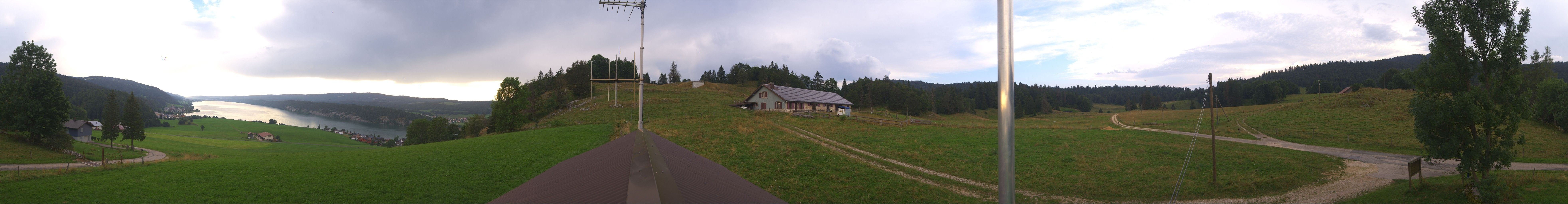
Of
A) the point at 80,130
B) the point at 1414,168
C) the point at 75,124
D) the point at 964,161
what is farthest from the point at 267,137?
the point at 1414,168

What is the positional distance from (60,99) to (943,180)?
196ft

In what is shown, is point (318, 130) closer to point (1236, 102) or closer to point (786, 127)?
point (786, 127)

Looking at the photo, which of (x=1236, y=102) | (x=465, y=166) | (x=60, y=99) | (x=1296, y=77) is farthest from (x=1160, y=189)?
(x=1296, y=77)

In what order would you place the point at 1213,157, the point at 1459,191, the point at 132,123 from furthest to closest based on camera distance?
1. the point at 132,123
2. the point at 1213,157
3. the point at 1459,191

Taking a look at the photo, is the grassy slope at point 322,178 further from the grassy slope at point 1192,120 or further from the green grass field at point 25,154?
the grassy slope at point 1192,120

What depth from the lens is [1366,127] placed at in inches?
1647

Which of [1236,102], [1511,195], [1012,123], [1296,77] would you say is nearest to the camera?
[1012,123]

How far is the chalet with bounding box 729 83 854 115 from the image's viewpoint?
204ft

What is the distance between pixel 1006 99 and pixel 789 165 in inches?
506

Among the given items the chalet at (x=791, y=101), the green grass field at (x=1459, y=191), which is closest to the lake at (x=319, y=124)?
the chalet at (x=791, y=101)

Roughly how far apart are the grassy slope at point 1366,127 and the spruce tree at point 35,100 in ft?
244

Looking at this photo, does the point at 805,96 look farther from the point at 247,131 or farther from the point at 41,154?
the point at 247,131

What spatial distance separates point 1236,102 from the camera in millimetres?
100625

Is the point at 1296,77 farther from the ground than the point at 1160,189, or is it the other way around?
the point at 1296,77
